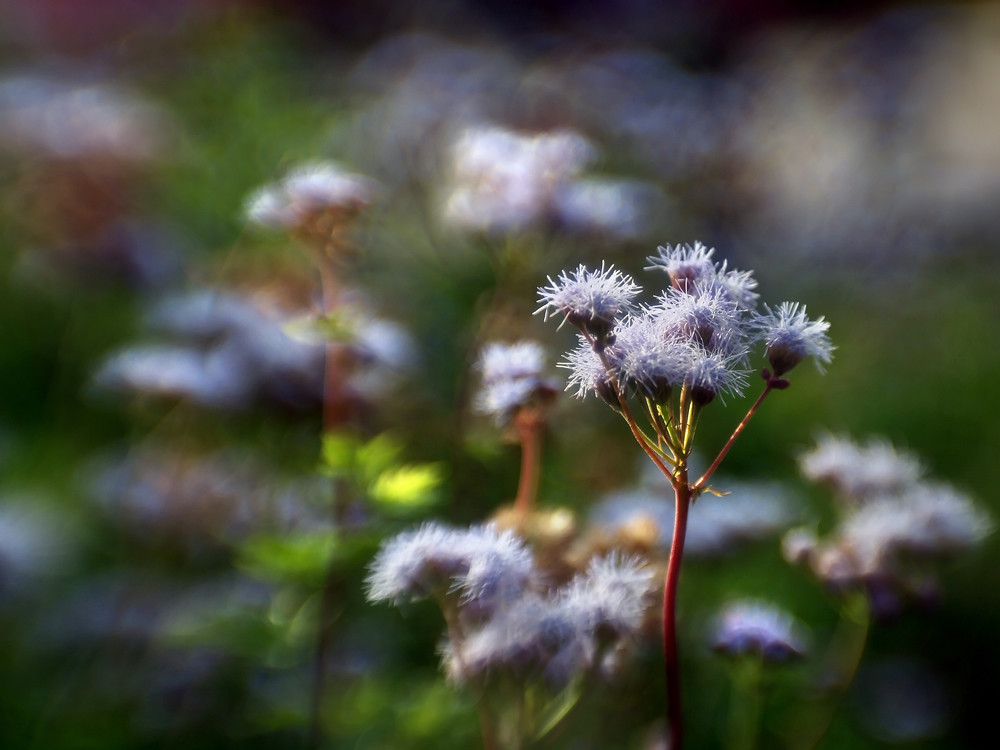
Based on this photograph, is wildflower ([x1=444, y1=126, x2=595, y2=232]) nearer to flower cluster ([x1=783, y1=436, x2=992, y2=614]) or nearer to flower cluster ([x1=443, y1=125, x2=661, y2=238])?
flower cluster ([x1=443, y1=125, x2=661, y2=238])

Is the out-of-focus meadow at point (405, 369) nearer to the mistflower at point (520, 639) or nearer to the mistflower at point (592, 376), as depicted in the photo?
the mistflower at point (520, 639)

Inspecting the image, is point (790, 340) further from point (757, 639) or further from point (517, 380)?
point (757, 639)

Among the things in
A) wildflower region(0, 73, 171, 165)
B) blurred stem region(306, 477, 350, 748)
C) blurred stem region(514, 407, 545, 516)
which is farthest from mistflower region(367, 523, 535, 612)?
wildflower region(0, 73, 171, 165)

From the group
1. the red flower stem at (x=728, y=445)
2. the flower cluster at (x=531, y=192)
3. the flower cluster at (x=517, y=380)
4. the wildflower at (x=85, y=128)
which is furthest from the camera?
the wildflower at (x=85, y=128)

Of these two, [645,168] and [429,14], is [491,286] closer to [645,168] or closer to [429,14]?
[645,168]

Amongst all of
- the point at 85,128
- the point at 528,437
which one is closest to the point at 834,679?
the point at 528,437

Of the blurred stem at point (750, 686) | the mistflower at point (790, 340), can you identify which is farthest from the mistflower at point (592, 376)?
the blurred stem at point (750, 686)
